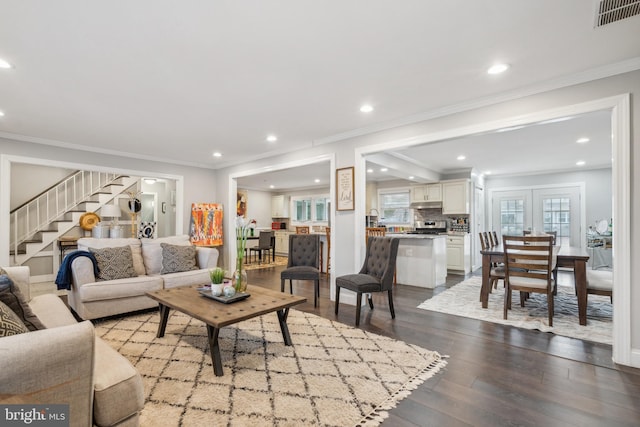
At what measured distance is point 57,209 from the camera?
7039 millimetres

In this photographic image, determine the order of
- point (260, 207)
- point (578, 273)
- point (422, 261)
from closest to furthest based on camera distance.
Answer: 1. point (578, 273)
2. point (422, 261)
3. point (260, 207)

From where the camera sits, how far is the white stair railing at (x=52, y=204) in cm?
656

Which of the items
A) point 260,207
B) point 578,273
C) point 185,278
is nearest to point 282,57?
point 185,278

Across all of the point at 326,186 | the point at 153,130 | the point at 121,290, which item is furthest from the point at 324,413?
the point at 326,186

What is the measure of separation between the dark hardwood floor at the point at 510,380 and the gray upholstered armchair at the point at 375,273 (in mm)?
360

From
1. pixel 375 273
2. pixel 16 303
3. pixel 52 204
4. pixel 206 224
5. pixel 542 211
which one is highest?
pixel 52 204

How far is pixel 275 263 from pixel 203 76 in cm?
632

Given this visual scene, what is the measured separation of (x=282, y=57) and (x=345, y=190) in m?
2.28

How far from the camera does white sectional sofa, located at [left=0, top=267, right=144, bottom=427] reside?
1.16 meters

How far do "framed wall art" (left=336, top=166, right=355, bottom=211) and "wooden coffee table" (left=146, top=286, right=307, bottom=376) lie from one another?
5.95ft

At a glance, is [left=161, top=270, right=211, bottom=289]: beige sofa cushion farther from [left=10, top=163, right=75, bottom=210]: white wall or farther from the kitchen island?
[left=10, top=163, right=75, bottom=210]: white wall

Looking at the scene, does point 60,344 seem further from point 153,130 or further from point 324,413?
point 153,130

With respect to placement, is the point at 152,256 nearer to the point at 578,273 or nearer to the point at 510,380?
the point at 510,380

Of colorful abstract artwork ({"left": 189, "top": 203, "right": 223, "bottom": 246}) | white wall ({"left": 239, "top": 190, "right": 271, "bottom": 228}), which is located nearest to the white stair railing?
colorful abstract artwork ({"left": 189, "top": 203, "right": 223, "bottom": 246})
